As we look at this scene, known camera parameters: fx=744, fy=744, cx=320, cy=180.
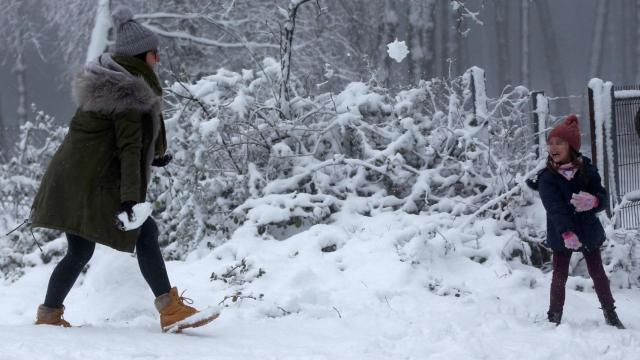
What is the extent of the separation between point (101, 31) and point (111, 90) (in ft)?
32.2

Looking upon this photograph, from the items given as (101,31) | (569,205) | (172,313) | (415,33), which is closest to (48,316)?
(172,313)

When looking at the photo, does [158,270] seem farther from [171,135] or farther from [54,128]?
[54,128]

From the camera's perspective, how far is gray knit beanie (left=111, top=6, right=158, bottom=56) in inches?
158

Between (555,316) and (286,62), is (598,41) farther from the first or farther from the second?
(555,316)

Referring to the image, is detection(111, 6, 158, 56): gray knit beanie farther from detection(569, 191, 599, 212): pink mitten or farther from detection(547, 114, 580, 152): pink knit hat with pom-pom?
detection(569, 191, 599, 212): pink mitten

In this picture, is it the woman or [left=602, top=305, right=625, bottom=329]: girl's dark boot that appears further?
[left=602, top=305, right=625, bottom=329]: girl's dark boot

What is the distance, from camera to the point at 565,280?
188 inches

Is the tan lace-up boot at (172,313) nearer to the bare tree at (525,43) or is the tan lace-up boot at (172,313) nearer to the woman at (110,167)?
the woman at (110,167)

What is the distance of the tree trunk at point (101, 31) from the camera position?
1295 cm

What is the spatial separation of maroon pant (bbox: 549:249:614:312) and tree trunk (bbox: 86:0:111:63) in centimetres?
1007

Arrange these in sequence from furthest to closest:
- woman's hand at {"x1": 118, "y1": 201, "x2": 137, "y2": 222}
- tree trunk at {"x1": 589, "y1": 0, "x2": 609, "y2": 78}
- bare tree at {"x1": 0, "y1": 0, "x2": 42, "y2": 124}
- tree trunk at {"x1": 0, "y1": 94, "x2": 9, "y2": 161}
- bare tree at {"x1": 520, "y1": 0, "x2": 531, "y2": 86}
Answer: tree trunk at {"x1": 589, "y1": 0, "x2": 609, "y2": 78} → bare tree at {"x1": 520, "y1": 0, "x2": 531, "y2": 86} → bare tree at {"x1": 0, "y1": 0, "x2": 42, "y2": 124} → tree trunk at {"x1": 0, "y1": 94, "x2": 9, "y2": 161} → woman's hand at {"x1": 118, "y1": 201, "x2": 137, "y2": 222}

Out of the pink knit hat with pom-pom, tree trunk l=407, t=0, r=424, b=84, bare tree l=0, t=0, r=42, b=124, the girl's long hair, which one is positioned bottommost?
the girl's long hair

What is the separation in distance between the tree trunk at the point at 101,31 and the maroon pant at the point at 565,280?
10066 mm

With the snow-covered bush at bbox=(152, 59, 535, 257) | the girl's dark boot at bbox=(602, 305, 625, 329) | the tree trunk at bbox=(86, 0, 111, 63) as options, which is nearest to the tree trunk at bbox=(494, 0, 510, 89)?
the tree trunk at bbox=(86, 0, 111, 63)
